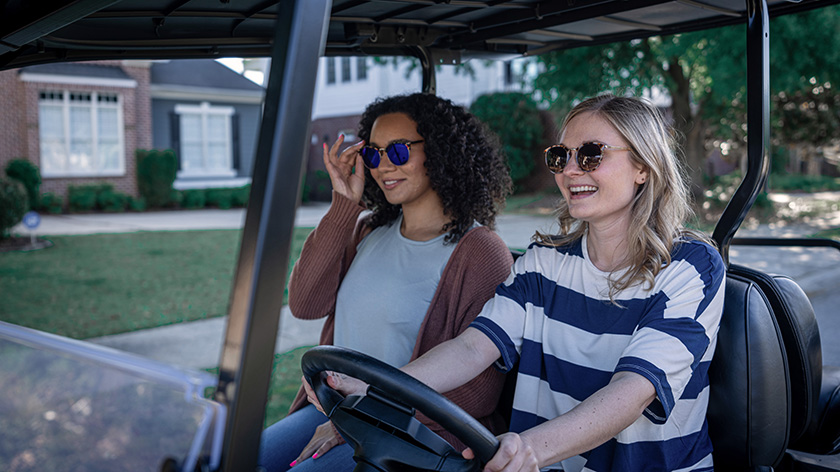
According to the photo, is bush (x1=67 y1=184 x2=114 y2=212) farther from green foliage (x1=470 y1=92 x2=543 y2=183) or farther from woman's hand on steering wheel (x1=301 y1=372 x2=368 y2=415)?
woman's hand on steering wheel (x1=301 y1=372 x2=368 y2=415)

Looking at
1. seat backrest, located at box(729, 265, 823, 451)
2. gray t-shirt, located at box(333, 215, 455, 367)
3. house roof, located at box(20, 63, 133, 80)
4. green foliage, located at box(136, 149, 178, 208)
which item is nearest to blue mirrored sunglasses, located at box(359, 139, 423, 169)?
gray t-shirt, located at box(333, 215, 455, 367)

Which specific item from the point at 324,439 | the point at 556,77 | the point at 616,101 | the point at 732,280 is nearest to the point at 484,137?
the point at 616,101

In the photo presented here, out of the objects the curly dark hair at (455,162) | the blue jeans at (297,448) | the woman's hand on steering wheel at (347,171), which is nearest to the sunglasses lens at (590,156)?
the curly dark hair at (455,162)

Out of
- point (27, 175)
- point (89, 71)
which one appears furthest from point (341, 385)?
point (89, 71)

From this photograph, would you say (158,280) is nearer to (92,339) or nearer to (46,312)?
(46,312)

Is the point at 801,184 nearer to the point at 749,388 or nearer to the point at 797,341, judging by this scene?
the point at 797,341

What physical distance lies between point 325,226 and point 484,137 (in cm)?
74

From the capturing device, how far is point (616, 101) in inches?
73.2

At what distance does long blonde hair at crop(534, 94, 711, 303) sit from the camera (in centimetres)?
176

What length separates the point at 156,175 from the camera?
16188mm

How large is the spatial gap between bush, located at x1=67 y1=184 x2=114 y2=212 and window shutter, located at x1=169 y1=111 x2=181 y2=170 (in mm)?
2724

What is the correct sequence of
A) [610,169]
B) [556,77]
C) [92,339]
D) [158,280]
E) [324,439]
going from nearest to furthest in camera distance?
[610,169] → [324,439] → [92,339] → [158,280] → [556,77]

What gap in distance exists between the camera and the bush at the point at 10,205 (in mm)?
10055

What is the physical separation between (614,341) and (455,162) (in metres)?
0.99
